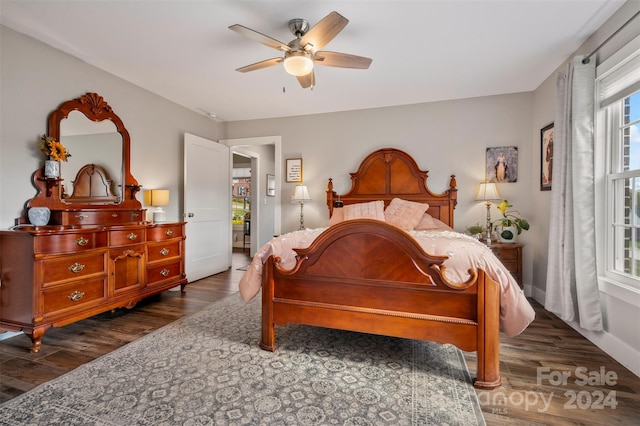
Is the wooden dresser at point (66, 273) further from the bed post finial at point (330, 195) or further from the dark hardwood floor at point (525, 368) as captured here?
the bed post finial at point (330, 195)

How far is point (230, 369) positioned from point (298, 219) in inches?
118

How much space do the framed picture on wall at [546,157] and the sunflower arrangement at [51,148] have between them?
490 centimetres

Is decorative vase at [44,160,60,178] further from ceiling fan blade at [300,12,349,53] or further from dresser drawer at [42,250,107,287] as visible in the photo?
ceiling fan blade at [300,12,349,53]

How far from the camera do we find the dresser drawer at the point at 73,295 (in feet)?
7.63

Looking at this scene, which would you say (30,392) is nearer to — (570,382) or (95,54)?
(95,54)

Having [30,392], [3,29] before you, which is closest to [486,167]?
[30,392]

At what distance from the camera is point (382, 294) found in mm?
2021

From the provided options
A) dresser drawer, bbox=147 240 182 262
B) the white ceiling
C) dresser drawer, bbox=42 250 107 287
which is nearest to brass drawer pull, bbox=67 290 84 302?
dresser drawer, bbox=42 250 107 287

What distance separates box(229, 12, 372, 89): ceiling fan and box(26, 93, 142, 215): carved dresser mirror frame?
70.9 inches

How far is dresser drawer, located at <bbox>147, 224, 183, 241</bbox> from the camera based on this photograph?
331 centimetres

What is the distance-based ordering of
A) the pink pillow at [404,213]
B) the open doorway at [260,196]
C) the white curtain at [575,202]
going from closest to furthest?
the white curtain at [575,202] < the pink pillow at [404,213] < the open doorway at [260,196]

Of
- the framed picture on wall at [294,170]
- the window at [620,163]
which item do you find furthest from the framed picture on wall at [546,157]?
the framed picture on wall at [294,170]

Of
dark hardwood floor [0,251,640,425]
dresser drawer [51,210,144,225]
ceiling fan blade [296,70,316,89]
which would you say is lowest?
dark hardwood floor [0,251,640,425]

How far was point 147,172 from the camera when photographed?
12.7 ft
